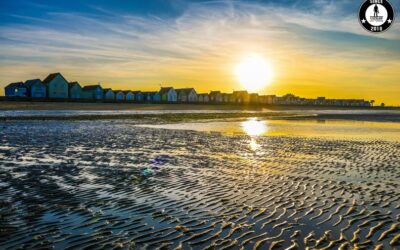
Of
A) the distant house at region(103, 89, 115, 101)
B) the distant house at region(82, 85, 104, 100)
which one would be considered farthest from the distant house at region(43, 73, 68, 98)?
the distant house at region(103, 89, 115, 101)

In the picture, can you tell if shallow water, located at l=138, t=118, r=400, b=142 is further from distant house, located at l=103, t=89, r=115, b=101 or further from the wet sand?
distant house, located at l=103, t=89, r=115, b=101

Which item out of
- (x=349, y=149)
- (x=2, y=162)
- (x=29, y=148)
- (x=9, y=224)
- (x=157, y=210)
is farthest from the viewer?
(x=349, y=149)

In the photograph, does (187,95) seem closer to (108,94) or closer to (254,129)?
(108,94)

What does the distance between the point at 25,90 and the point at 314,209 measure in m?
112

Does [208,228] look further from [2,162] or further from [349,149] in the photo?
[349,149]

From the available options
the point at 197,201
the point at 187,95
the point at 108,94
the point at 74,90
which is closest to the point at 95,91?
the point at 108,94

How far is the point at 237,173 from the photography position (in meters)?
12.4

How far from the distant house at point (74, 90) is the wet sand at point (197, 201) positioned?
103655mm

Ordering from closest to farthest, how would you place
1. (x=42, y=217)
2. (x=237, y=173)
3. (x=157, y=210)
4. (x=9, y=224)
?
(x=9, y=224) → (x=42, y=217) → (x=157, y=210) → (x=237, y=173)

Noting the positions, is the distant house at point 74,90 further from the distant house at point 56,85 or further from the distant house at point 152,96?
the distant house at point 152,96

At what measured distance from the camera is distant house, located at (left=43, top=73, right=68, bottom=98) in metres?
107

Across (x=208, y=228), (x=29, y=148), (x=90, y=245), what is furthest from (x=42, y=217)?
(x=29, y=148)

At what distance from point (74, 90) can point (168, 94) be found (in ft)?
175

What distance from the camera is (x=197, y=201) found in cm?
872
